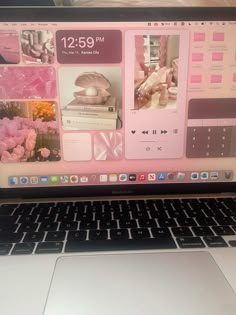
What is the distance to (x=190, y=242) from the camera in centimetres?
53

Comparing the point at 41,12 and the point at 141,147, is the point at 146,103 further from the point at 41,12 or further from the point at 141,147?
the point at 41,12

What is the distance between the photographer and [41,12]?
1.92ft

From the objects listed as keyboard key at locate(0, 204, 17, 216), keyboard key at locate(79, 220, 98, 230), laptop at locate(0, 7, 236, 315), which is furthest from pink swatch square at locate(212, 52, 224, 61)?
keyboard key at locate(0, 204, 17, 216)

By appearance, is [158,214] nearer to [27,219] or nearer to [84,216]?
[84,216]

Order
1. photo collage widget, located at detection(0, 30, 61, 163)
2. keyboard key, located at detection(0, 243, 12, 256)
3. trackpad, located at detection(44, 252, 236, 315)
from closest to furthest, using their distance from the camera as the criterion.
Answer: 1. trackpad, located at detection(44, 252, 236, 315)
2. keyboard key, located at detection(0, 243, 12, 256)
3. photo collage widget, located at detection(0, 30, 61, 163)

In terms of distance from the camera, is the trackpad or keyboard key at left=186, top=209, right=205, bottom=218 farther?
keyboard key at left=186, top=209, right=205, bottom=218

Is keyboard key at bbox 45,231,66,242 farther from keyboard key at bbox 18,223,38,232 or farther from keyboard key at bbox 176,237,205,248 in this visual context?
keyboard key at bbox 176,237,205,248

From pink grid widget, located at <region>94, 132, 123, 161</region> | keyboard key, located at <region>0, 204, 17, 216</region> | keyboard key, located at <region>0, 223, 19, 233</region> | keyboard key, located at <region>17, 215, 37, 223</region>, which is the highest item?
pink grid widget, located at <region>94, 132, 123, 161</region>

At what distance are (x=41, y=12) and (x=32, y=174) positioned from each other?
1.02 ft

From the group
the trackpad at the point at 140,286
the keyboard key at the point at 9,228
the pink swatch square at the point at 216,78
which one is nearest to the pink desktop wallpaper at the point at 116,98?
the pink swatch square at the point at 216,78

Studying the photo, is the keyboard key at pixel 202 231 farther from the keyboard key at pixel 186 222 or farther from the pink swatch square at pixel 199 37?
the pink swatch square at pixel 199 37

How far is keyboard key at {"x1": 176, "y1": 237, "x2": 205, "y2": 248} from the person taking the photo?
525 millimetres

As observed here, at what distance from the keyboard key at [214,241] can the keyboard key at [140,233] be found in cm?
10

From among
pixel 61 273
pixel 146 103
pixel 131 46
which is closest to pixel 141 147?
pixel 146 103
